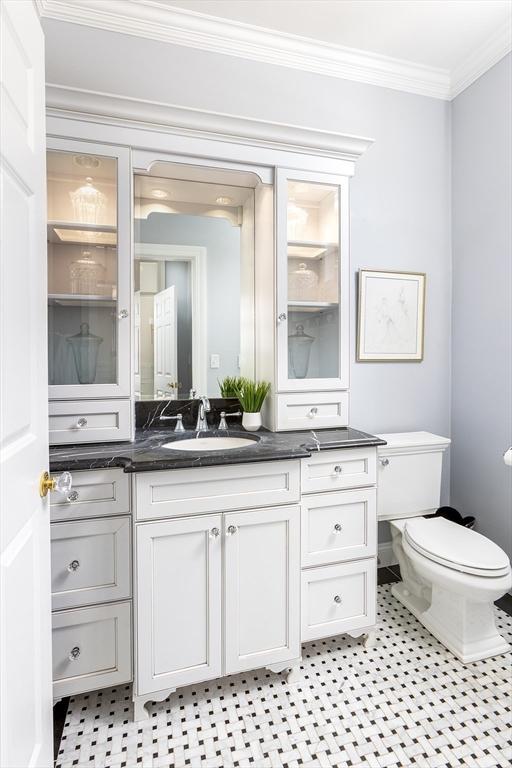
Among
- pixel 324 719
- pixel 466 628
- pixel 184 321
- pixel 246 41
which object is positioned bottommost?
pixel 324 719

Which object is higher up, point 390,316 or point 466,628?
point 390,316

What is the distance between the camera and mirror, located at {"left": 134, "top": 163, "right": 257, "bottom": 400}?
2.10m

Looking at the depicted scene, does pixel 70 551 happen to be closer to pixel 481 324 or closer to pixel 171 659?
pixel 171 659

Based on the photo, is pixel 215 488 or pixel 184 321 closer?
pixel 215 488

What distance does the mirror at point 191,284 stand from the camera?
82.5 inches

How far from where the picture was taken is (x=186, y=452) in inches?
62.1

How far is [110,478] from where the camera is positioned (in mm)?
1475

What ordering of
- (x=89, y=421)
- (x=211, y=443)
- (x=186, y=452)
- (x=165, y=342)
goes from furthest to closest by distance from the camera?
(x=165, y=342), (x=211, y=443), (x=89, y=421), (x=186, y=452)

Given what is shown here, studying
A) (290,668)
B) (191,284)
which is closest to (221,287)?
(191,284)

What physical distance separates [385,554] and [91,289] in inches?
84.1

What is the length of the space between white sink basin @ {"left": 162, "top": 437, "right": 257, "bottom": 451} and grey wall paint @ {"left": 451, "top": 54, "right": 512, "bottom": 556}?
1.37 m

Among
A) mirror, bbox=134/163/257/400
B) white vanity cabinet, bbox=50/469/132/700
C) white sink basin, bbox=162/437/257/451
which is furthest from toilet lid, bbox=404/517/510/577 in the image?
white vanity cabinet, bbox=50/469/132/700

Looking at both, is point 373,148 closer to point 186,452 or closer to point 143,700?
point 186,452

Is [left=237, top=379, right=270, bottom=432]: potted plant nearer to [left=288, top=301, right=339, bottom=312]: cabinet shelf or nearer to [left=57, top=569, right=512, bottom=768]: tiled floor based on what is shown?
[left=288, top=301, right=339, bottom=312]: cabinet shelf
